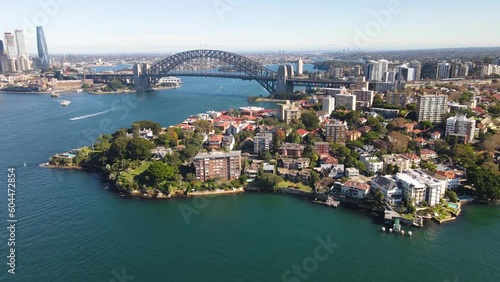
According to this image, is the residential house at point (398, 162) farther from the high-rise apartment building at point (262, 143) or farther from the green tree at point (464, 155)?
the high-rise apartment building at point (262, 143)

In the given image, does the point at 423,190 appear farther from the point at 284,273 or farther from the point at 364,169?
the point at 284,273

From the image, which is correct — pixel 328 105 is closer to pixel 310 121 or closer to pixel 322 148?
pixel 310 121

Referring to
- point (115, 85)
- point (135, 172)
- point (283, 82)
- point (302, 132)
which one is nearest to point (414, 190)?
point (302, 132)

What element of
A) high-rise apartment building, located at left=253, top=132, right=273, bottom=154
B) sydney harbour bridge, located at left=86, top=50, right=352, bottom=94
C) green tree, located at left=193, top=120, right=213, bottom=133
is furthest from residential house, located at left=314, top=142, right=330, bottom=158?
sydney harbour bridge, located at left=86, top=50, right=352, bottom=94

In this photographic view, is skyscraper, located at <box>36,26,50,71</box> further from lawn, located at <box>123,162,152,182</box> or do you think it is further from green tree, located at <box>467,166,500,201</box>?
green tree, located at <box>467,166,500,201</box>

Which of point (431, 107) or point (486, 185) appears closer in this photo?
point (486, 185)

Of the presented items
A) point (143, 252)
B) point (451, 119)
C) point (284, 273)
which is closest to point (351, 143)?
point (451, 119)
